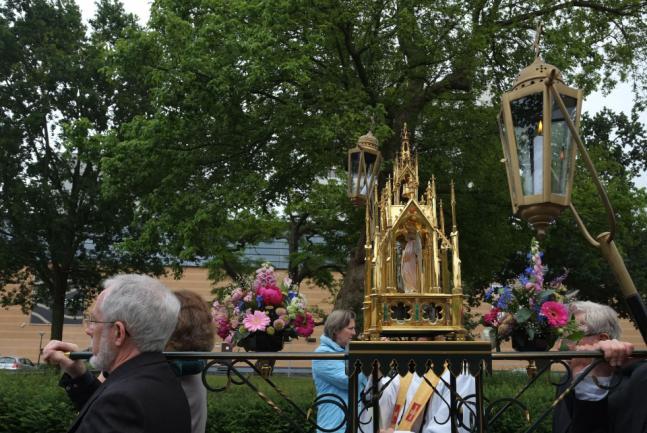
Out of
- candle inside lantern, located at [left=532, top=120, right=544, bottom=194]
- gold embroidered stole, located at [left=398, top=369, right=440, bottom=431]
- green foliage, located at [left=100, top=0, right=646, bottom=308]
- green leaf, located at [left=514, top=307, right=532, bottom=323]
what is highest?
green foliage, located at [left=100, top=0, right=646, bottom=308]

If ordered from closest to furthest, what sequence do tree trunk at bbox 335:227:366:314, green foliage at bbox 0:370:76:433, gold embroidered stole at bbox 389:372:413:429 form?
gold embroidered stole at bbox 389:372:413:429 → green foliage at bbox 0:370:76:433 → tree trunk at bbox 335:227:366:314

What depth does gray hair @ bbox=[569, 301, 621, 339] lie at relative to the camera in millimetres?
3553

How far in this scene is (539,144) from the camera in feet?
10.2

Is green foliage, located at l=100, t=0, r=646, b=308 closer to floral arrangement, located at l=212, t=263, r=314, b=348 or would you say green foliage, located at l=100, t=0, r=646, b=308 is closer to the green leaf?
floral arrangement, located at l=212, t=263, r=314, b=348

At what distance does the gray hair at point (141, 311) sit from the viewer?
258 centimetres

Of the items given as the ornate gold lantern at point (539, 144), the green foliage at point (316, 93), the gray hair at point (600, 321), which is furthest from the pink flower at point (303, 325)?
the green foliage at point (316, 93)

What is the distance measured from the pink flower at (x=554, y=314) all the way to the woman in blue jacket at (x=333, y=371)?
1.48 meters

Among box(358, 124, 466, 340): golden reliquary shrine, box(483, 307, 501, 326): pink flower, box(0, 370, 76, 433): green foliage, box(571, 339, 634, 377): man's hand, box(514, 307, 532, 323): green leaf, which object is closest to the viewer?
box(571, 339, 634, 377): man's hand

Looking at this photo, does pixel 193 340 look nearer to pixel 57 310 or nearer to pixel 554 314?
pixel 554 314

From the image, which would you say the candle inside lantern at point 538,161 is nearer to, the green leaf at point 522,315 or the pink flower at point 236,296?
the green leaf at point 522,315

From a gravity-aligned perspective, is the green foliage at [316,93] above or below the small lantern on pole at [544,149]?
above

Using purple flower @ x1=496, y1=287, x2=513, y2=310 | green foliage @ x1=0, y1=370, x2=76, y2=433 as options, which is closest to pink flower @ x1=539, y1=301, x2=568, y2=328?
purple flower @ x1=496, y1=287, x2=513, y2=310

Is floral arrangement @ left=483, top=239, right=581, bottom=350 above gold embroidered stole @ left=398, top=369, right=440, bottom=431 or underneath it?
above

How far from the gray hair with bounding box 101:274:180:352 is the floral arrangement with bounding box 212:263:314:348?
6.09ft
